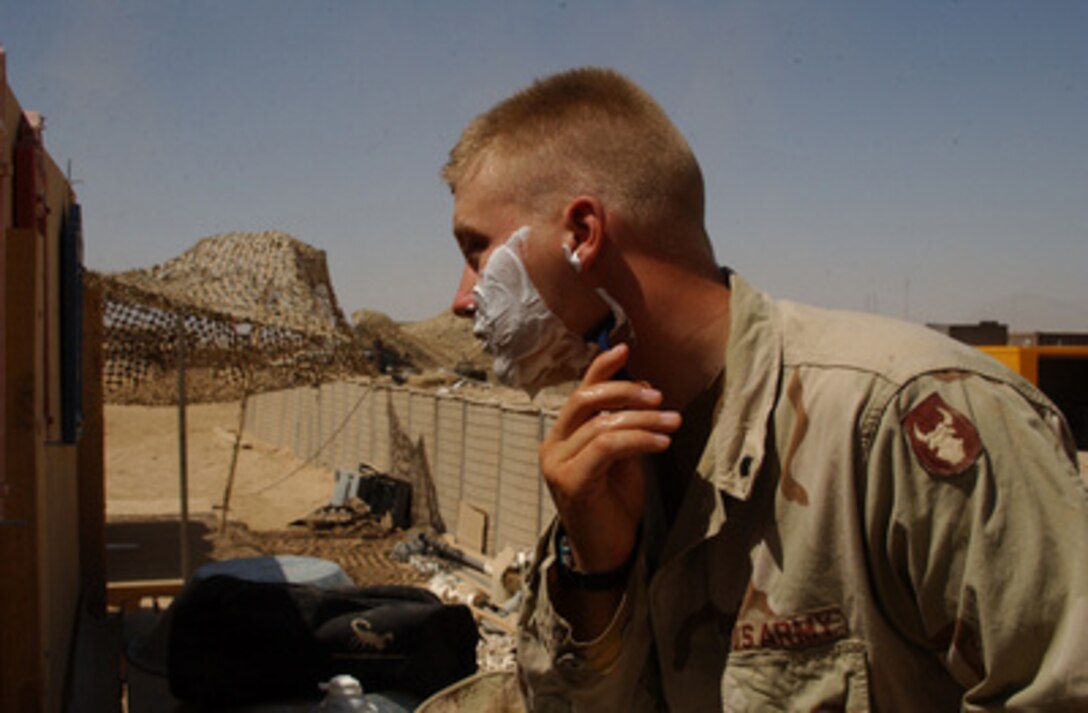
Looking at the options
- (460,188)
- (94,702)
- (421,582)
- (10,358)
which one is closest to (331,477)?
(421,582)

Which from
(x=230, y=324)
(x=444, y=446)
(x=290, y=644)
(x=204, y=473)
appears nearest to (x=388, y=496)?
(x=444, y=446)

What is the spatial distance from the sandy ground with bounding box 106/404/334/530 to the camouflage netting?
2212 mm

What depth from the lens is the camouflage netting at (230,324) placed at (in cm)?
2505

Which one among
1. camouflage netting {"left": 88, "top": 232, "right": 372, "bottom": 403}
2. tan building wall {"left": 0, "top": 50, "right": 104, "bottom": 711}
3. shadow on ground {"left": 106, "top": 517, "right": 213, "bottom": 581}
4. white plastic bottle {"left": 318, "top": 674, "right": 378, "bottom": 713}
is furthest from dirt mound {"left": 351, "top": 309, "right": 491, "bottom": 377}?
white plastic bottle {"left": 318, "top": 674, "right": 378, "bottom": 713}

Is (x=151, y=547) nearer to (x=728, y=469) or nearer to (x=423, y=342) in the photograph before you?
(x=728, y=469)

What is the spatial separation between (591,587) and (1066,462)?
71 cm

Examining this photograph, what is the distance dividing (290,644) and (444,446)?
11193mm

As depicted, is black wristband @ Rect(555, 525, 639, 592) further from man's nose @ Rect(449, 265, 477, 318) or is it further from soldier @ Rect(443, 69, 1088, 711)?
man's nose @ Rect(449, 265, 477, 318)

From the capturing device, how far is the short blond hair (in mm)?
1539

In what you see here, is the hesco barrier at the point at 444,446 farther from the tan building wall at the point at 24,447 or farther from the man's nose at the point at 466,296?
the man's nose at the point at 466,296

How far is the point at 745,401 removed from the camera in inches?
54.3

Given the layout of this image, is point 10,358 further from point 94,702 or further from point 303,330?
point 303,330

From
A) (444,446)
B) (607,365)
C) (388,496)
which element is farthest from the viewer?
(388,496)

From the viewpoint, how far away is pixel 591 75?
1.67m
